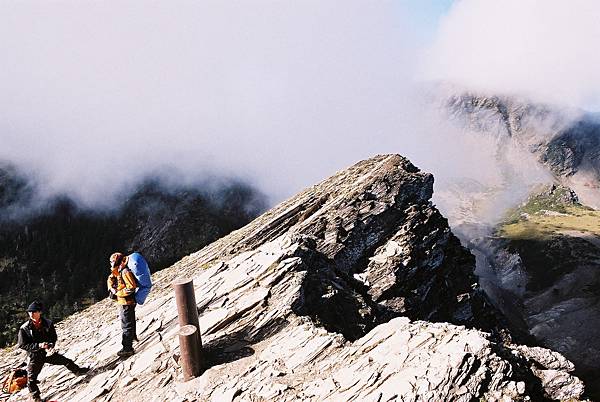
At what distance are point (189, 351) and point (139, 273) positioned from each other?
4.57 metres

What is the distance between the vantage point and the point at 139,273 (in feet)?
69.4

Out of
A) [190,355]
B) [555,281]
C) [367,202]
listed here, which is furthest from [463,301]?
[555,281]

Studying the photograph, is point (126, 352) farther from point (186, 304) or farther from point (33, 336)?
point (186, 304)

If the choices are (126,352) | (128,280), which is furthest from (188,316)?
(126,352)

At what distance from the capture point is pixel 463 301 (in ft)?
197

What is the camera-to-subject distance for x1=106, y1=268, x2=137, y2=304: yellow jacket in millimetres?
21203

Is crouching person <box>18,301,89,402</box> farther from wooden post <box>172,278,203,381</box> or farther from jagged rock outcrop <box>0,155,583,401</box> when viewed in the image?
wooden post <box>172,278,203,381</box>

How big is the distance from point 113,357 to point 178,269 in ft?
88.8

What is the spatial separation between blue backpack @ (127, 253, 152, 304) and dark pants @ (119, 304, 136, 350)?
112 cm

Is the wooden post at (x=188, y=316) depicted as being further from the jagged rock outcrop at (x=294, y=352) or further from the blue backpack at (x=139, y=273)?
the blue backpack at (x=139, y=273)

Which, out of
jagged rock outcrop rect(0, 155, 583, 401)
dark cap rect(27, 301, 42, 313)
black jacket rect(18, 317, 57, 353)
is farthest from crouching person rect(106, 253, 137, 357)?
black jacket rect(18, 317, 57, 353)

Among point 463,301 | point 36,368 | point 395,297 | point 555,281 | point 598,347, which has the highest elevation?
point 36,368

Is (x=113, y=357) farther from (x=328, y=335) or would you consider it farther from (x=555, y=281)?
(x=555, y=281)

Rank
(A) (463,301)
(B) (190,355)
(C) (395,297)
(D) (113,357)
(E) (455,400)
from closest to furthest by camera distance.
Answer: (E) (455,400)
(B) (190,355)
(D) (113,357)
(C) (395,297)
(A) (463,301)
